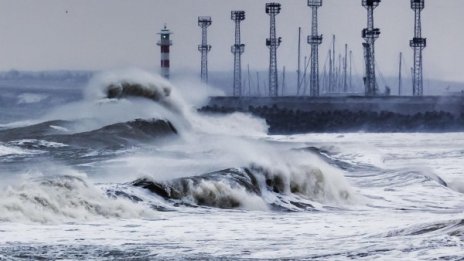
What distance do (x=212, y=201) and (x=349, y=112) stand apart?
2109 inches

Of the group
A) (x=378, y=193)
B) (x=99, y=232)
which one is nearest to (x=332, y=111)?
(x=378, y=193)

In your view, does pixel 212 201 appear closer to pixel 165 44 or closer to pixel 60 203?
pixel 60 203

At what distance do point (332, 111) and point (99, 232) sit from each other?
59.0 metres

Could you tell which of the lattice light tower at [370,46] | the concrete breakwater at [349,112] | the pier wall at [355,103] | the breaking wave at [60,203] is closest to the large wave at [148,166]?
the breaking wave at [60,203]

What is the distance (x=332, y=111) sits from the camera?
249ft

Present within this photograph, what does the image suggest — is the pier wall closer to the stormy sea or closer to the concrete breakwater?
the concrete breakwater

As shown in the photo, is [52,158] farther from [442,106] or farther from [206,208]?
[442,106]

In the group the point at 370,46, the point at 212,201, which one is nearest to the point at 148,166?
the point at 212,201

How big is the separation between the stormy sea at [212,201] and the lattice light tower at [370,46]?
118 feet

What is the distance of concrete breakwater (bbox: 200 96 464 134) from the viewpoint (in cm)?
7425

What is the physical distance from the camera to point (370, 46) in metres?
84.2

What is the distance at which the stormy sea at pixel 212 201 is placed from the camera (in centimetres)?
1585

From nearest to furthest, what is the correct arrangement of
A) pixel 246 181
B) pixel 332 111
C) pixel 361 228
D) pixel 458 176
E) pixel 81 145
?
pixel 361 228 < pixel 246 181 < pixel 458 176 < pixel 81 145 < pixel 332 111

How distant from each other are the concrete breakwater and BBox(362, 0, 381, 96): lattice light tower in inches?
213
